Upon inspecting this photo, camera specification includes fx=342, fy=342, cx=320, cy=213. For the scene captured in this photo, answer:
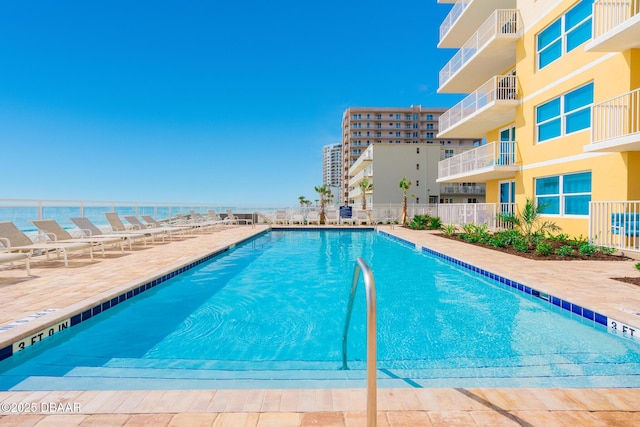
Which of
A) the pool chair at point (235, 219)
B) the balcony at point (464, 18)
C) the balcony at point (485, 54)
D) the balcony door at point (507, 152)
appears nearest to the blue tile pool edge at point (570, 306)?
the balcony door at point (507, 152)

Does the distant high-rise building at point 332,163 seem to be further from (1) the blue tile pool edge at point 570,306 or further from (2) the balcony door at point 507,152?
(1) the blue tile pool edge at point 570,306

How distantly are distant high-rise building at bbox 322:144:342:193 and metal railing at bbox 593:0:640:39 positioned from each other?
411ft

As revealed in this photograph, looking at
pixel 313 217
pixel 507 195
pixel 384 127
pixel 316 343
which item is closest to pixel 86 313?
pixel 316 343

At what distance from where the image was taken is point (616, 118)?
346 inches

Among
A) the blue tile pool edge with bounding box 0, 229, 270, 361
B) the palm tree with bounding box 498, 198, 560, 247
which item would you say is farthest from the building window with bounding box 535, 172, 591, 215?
the blue tile pool edge with bounding box 0, 229, 270, 361

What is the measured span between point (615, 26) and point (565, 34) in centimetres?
299

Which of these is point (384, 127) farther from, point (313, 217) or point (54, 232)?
point (54, 232)

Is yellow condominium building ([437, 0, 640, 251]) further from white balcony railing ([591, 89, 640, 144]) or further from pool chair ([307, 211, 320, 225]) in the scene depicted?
pool chair ([307, 211, 320, 225])

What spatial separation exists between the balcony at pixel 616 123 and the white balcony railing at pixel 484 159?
14.8 ft

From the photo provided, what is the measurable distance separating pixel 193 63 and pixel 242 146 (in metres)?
37.4

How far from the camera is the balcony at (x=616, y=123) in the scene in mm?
8195

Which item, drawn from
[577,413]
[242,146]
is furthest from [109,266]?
[242,146]

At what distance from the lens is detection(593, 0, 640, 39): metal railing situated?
8672 millimetres

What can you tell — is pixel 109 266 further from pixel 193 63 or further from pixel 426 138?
pixel 426 138
